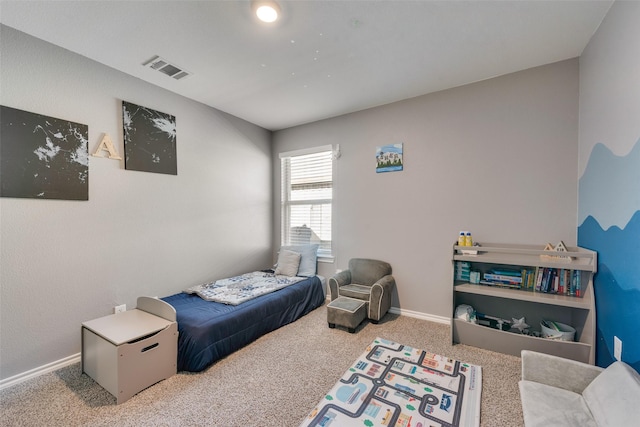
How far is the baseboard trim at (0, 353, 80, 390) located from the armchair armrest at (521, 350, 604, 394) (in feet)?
11.7

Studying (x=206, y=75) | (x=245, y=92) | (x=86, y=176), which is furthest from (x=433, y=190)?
(x=86, y=176)

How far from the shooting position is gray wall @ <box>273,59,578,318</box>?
2.38m

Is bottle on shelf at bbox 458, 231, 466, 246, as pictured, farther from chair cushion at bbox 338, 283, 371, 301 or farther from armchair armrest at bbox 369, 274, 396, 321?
chair cushion at bbox 338, 283, 371, 301

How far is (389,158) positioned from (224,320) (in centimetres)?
257

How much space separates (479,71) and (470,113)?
15.8 inches

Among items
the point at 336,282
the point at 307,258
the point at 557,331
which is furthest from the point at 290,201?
the point at 557,331

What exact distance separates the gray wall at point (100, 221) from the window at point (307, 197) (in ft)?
2.91

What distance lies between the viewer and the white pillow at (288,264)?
11.7 feet

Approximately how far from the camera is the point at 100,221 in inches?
93.6

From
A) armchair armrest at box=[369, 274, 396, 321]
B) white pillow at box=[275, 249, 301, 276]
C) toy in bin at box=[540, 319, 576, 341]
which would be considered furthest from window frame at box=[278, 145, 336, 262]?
toy in bin at box=[540, 319, 576, 341]

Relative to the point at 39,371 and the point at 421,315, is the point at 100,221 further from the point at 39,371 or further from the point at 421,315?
the point at 421,315

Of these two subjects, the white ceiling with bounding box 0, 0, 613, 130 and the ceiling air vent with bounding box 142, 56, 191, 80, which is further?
the ceiling air vent with bounding box 142, 56, 191, 80

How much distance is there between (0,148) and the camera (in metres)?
1.87

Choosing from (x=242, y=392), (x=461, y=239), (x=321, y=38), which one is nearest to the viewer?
(x=242, y=392)
